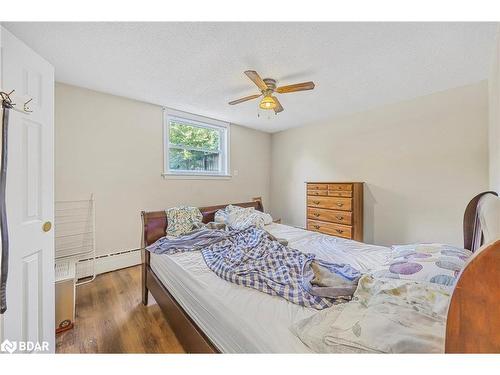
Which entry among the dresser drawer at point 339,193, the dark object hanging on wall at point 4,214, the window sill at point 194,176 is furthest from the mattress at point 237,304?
the window sill at point 194,176

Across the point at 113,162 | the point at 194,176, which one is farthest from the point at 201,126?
the point at 113,162

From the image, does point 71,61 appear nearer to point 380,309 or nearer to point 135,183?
point 135,183

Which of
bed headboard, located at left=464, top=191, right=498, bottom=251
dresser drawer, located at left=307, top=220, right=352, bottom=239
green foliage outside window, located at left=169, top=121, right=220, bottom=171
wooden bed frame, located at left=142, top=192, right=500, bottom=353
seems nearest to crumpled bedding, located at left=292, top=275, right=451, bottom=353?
wooden bed frame, located at left=142, top=192, right=500, bottom=353

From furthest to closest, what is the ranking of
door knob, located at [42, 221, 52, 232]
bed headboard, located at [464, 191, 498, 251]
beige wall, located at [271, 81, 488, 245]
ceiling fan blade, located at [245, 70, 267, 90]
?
beige wall, located at [271, 81, 488, 245]
ceiling fan blade, located at [245, 70, 267, 90]
bed headboard, located at [464, 191, 498, 251]
door knob, located at [42, 221, 52, 232]

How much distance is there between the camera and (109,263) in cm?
267

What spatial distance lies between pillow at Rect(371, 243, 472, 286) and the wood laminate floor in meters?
1.49

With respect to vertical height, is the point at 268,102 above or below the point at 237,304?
above

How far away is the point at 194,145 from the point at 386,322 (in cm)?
333

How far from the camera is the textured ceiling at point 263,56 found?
146cm

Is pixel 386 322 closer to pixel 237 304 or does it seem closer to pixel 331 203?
pixel 237 304

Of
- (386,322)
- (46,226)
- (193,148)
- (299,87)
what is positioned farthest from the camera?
(193,148)

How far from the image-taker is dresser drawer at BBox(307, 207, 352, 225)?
2.95 meters

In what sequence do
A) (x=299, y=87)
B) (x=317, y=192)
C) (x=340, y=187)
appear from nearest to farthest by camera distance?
(x=299, y=87) < (x=340, y=187) < (x=317, y=192)

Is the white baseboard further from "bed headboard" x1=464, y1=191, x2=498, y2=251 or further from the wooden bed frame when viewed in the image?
"bed headboard" x1=464, y1=191, x2=498, y2=251
